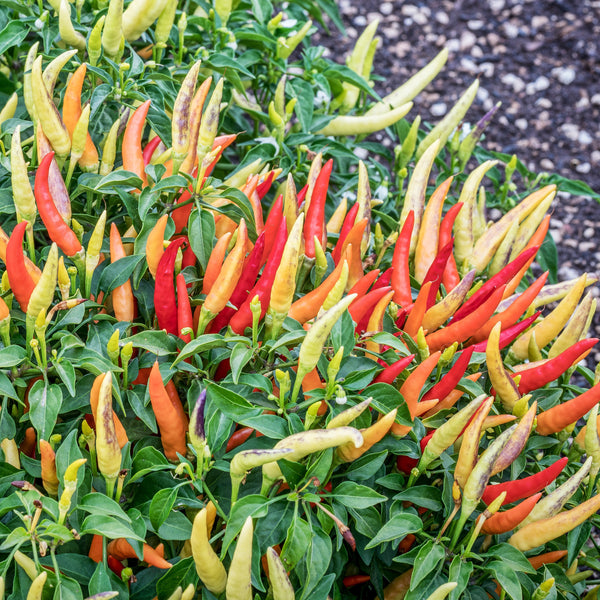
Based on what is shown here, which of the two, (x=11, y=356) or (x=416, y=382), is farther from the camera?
(x=416, y=382)

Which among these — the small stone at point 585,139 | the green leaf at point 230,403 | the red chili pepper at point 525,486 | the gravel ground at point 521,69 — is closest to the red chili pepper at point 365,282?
the green leaf at point 230,403

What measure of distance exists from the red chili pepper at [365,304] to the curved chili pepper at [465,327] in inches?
7.7

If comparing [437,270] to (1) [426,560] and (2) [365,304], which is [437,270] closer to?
(2) [365,304]

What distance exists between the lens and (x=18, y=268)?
162 cm

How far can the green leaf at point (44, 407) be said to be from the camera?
154 cm

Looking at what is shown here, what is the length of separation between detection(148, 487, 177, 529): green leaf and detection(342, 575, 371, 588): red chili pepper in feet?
1.94

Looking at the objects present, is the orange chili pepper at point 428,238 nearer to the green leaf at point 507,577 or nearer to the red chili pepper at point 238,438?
the red chili pepper at point 238,438

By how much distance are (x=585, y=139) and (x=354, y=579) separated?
11.0 feet

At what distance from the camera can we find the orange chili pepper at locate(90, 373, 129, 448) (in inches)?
59.5

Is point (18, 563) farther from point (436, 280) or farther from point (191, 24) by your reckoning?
point (191, 24)

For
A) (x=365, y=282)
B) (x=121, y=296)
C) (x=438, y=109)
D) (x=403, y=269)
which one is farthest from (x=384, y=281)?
(x=438, y=109)

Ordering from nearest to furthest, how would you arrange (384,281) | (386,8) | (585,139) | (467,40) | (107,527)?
(107,527) < (384,281) < (585,139) < (467,40) < (386,8)

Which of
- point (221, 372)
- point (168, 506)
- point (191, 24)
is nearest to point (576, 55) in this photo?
point (191, 24)

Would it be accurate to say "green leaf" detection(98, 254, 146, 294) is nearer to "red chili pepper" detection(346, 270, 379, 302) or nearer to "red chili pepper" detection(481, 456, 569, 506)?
"red chili pepper" detection(346, 270, 379, 302)
